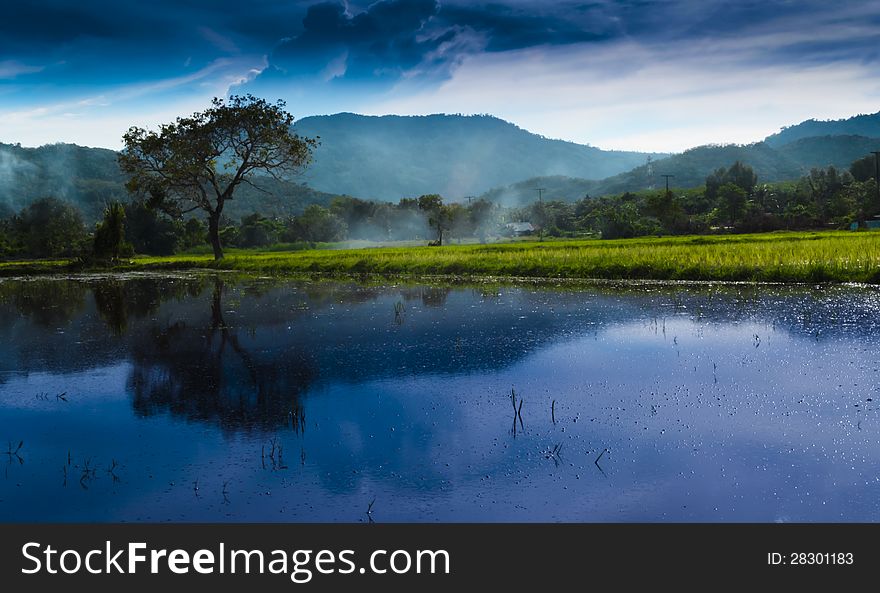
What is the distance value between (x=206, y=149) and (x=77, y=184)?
11021 cm

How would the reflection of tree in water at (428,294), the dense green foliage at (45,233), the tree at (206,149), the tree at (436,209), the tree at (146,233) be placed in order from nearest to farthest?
the reflection of tree in water at (428,294) < the tree at (206,149) < the dense green foliage at (45,233) < the tree at (146,233) < the tree at (436,209)

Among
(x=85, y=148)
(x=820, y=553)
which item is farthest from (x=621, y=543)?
(x=85, y=148)

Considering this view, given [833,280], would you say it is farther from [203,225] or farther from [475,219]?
[475,219]

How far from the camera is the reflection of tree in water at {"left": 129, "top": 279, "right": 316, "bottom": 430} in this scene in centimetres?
1134

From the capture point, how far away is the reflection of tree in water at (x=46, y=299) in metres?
24.5

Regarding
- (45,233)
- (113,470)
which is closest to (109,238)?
(45,233)

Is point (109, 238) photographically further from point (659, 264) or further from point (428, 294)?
point (659, 264)

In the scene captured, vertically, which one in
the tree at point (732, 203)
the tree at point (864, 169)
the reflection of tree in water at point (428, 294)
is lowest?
the reflection of tree in water at point (428, 294)

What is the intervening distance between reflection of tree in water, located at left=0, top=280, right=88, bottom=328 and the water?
149 inches

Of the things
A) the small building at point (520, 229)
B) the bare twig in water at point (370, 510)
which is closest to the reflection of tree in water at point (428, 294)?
the bare twig in water at point (370, 510)

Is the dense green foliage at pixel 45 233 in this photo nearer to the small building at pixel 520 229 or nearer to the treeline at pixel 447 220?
the treeline at pixel 447 220

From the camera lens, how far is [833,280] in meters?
26.6

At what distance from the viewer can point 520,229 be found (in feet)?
463

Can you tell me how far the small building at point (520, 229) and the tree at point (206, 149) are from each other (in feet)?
266
